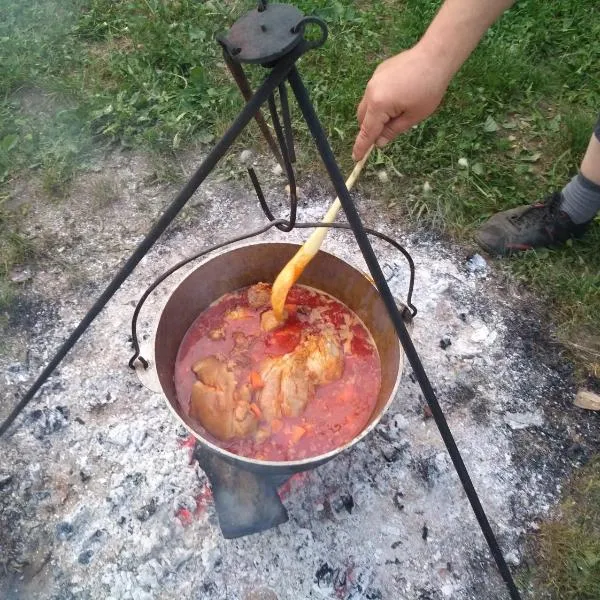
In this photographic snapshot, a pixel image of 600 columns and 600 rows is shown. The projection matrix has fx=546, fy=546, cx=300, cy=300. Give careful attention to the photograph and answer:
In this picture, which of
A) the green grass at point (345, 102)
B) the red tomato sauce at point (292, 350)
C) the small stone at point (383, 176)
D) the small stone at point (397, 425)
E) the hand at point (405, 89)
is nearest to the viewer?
the hand at point (405, 89)

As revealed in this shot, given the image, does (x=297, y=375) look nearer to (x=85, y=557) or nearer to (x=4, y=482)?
(x=85, y=557)

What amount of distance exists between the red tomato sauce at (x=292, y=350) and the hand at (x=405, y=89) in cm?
92

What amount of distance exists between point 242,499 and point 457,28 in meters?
1.79

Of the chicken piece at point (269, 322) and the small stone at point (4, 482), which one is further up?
the chicken piece at point (269, 322)

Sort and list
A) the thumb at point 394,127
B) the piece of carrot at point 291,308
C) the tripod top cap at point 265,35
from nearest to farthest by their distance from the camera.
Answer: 1. the tripod top cap at point 265,35
2. the thumb at point 394,127
3. the piece of carrot at point 291,308

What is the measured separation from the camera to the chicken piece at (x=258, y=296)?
2.32m

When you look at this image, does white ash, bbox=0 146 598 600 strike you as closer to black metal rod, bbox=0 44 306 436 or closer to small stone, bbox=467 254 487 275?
small stone, bbox=467 254 487 275

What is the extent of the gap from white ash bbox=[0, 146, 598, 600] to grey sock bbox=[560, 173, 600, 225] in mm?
507

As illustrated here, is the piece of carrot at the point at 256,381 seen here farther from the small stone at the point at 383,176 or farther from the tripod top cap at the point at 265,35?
the small stone at the point at 383,176

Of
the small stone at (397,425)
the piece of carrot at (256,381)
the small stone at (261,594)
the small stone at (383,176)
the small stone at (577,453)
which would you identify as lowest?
the small stone at (261,594)

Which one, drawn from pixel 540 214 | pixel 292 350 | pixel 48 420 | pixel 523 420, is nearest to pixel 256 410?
pixel 292 350

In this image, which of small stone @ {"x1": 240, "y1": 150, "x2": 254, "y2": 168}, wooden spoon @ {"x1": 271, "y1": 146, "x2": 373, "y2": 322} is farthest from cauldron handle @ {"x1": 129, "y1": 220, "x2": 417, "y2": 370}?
small stone @ {"x1": 240, "y1": 150, "x2": 254, "y2": 168}

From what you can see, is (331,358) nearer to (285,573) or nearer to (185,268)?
(285,573)

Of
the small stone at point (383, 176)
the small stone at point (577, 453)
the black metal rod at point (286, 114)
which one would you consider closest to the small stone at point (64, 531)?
the black metal rod at point (286, 114)
